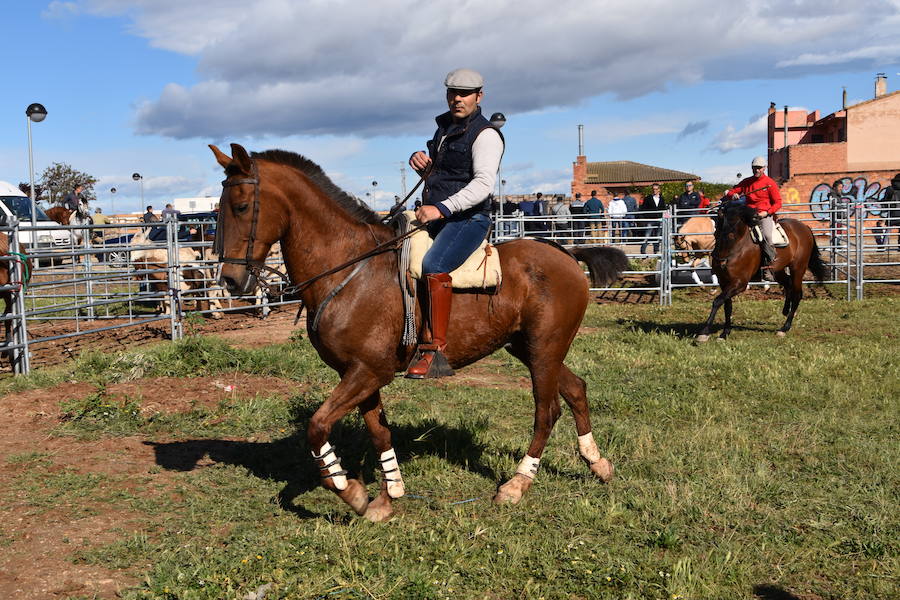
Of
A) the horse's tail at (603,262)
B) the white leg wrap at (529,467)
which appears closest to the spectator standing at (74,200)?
the horse's tail at (603,262)

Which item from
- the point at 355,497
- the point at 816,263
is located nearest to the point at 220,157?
the point at 355,497

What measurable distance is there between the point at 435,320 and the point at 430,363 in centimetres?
30

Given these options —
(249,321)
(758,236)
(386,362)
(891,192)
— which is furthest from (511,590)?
(891,192)

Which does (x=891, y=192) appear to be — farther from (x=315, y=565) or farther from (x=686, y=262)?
(x=315, y=565)

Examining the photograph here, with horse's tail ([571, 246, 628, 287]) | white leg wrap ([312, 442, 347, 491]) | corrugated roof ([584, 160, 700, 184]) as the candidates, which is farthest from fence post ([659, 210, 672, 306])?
corrugated roof ([584, 160, 700, 184])

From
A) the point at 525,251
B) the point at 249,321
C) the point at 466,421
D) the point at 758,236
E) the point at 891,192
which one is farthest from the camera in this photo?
the point at 891,192

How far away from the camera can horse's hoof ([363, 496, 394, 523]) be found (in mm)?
5094

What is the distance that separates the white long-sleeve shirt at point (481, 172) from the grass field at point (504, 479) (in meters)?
2.02

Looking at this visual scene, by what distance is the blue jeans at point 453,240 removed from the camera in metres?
5.19

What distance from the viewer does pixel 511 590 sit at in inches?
163

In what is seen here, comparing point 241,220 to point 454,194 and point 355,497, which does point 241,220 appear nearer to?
point 454,194

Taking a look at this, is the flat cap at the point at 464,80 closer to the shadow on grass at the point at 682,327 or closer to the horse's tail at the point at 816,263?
the shadow on grass at the point at 682,327

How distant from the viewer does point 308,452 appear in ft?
21.3

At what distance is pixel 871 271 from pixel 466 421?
1672 cm
